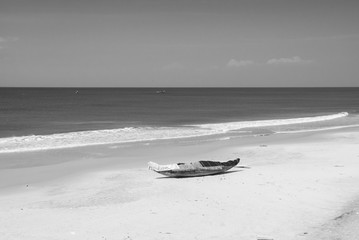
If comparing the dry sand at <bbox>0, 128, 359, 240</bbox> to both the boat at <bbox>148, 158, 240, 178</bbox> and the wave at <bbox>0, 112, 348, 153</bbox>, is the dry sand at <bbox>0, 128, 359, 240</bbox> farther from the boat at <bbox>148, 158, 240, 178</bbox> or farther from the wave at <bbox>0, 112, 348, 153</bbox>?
the wave at <bbox>0, 112, 348, 153</bbox>

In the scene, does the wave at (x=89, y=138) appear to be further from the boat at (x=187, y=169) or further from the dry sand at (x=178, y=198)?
the boat at (x=187, y=169)

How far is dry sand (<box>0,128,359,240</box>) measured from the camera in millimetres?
12031

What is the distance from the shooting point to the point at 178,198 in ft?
50.2

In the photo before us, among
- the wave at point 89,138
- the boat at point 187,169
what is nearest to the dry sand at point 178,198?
the boat at point 187,169

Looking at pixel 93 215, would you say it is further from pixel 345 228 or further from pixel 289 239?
pixel 345 228

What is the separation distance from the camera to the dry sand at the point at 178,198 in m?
12.0

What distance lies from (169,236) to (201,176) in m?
7.62

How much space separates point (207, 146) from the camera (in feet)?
96.3

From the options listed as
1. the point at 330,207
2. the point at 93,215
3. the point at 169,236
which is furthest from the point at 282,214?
the point at 93,215

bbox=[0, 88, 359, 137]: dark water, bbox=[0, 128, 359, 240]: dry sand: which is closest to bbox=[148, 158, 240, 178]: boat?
bbox=[0, 128, 359, 240]: dry sand

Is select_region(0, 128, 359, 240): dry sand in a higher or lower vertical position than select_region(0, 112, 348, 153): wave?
lower

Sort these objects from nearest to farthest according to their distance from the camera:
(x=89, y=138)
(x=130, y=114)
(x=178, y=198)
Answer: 1. (x=178, y=198)
2. (x=89, y=138)
3. (x=130, y=114)

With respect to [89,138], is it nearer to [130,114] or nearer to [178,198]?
[178,198]

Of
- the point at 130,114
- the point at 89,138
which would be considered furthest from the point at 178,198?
the point at 130,114
